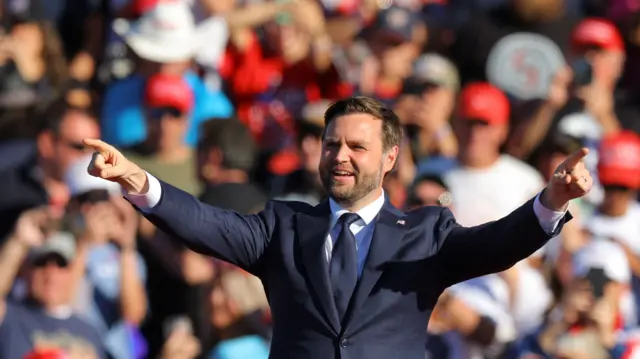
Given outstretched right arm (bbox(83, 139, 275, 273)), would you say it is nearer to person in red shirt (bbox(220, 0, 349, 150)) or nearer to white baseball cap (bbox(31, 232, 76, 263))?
white baseball cap (bbox(31, 232, 76, 263))

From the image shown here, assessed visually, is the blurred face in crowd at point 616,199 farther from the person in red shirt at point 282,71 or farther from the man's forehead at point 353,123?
the man's forehead at point 353,123

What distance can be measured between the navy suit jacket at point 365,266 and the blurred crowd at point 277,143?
2.23m

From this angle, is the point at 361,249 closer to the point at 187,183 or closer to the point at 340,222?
the point at 340,222

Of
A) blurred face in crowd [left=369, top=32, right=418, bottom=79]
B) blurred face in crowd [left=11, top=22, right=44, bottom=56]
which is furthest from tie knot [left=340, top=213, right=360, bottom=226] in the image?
blurred face in crowd [left=11, top=22, right=44, bottom=56]

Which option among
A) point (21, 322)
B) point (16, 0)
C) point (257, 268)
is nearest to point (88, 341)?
point (21, 322)

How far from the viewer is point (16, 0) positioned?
10969 mm

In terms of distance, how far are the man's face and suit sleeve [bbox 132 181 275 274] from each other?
356 cm

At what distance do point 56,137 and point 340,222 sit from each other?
3921 mm

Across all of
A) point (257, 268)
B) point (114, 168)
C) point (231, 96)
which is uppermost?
point (114, 168)

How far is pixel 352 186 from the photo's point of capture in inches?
220

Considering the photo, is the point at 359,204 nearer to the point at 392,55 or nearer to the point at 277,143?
the point at 277,143

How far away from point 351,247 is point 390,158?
384 millimetres

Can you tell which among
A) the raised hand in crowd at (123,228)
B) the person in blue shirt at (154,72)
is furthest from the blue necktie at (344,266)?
the person in blue shirt at (154,72)

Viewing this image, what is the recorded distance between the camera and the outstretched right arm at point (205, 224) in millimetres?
5414
